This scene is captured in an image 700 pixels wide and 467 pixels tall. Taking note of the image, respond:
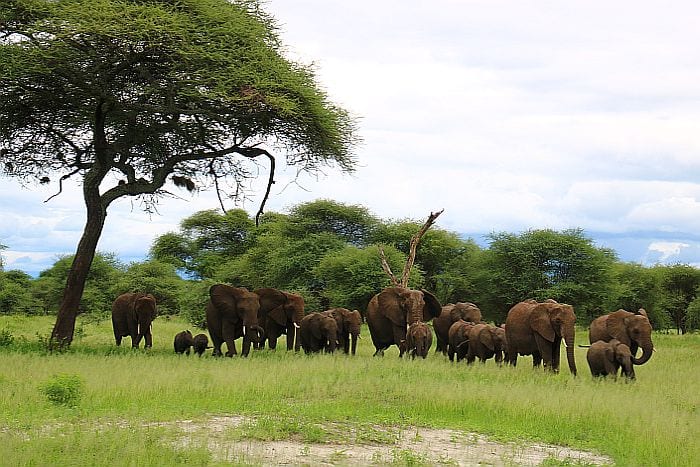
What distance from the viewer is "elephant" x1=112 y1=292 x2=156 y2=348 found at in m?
25.4

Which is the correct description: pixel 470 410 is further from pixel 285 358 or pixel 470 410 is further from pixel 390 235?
pixel 390 235

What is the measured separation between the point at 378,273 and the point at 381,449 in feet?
111

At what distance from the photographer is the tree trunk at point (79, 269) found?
24.0 meters

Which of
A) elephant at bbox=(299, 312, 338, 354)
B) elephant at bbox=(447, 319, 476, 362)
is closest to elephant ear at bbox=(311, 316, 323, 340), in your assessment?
elephant at bbox=(299, 312, 338, 354)

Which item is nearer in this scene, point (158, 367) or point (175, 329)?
point (158, 367)

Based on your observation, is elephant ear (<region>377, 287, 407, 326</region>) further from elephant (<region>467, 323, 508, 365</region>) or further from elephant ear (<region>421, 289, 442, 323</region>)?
elephant (<region>467, 323, 508, 365</region>)

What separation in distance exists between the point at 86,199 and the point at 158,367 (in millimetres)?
8236

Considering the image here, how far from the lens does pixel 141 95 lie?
23.7m

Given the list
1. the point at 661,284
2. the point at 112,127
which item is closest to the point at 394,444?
the point at 112,127

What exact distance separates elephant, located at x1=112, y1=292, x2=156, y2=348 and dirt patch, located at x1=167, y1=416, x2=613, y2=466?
45.7ft

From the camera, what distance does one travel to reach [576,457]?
10.9 metres

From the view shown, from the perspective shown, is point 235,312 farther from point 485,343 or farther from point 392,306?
point 485,343

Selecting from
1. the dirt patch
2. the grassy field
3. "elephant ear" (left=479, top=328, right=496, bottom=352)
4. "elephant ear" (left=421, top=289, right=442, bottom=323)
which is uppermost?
"elephant ear" (left=421, top=289, right=442, bottom=323)

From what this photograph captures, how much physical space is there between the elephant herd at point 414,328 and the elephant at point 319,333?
3 centimetres
